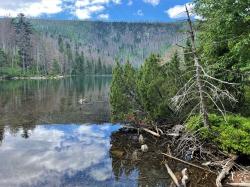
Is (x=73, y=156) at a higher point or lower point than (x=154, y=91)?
lower

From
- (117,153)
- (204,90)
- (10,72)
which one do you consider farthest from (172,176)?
(10,72)

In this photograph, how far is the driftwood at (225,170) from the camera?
23659 mm

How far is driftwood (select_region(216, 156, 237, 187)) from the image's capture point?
23659 mm

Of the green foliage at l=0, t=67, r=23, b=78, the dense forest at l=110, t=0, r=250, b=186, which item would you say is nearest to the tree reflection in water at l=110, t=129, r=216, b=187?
the dense forest at l=110, t=0, r=250, b=186

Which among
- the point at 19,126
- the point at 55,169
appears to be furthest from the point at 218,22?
the point at 19,126

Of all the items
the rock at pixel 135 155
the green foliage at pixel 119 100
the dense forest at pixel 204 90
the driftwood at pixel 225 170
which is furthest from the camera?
the green foliage at pixel 119 100

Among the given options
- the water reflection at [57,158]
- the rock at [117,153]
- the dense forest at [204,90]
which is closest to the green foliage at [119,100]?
the dense forest at [204,90]

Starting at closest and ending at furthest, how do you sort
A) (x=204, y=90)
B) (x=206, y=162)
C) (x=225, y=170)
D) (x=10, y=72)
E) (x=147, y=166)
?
(x=225, y=170)
(x=206, y=162)
(x=147, y=166)
(x=204, y=90)
(x=10, y=72)

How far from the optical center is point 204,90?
98.7 feet

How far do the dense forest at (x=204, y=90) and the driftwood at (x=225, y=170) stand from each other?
0.07 meters

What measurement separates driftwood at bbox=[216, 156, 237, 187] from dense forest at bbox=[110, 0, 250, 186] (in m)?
0.07

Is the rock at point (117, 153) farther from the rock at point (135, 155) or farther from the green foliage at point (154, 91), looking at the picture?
the green foliage at point (154, 91)

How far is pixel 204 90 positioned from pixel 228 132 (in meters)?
4.50

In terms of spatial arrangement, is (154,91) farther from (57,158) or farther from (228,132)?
(57,158)
